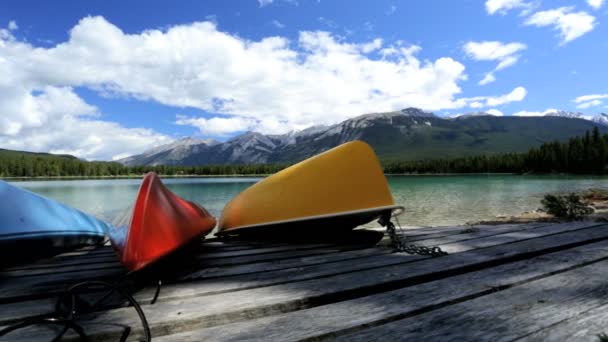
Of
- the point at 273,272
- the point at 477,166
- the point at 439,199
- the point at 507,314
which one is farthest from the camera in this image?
the point at 477,166

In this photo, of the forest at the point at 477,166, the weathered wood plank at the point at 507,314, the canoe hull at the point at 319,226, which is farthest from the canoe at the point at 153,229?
the forest at the point at 477,166

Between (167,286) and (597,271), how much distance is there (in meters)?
3.02

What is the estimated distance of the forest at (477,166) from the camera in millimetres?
91625

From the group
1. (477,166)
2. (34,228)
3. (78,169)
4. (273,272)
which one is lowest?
(273,272)

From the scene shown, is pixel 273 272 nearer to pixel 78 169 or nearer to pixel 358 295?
pixel 358 295

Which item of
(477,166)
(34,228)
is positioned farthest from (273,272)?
(477,166)

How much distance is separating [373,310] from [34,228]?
370cm

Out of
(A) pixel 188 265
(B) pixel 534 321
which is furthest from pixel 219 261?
(B) pixel 534 321

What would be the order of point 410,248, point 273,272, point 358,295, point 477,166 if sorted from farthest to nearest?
point 477,166 < point 410,248 < point 273,272 < point 358,295

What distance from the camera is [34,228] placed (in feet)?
11.9

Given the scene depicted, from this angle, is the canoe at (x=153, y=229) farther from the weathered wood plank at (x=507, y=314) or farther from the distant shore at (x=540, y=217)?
the distant shore at (x=540, y=217)

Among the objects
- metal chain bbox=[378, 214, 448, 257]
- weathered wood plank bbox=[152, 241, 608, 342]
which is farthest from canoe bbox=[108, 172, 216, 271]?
metal chain bbox=[378, 214, 448, 257]

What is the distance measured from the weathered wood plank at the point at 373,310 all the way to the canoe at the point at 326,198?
66.5 inches

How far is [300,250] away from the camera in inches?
145
